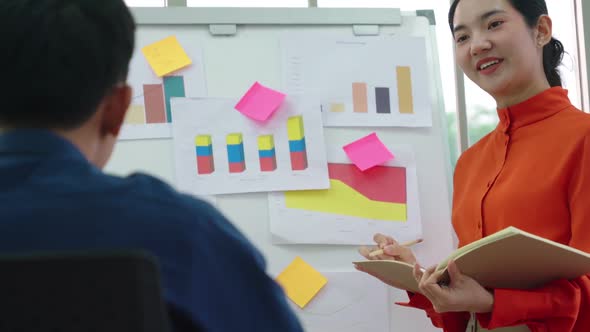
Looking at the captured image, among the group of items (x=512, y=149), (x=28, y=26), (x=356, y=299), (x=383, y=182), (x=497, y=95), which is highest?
(x=28, y=26)

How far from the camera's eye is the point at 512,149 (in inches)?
65.1

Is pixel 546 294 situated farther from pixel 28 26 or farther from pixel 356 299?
pixel 28 26

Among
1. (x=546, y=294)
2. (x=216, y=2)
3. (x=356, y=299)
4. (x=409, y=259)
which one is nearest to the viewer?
(x=546, y=294)

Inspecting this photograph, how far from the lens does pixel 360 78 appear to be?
2016 millimetres

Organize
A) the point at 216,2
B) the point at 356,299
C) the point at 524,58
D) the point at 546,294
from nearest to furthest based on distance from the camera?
the point at 546,294, the point at 524,58, the point at 356,299, the point at 216,2

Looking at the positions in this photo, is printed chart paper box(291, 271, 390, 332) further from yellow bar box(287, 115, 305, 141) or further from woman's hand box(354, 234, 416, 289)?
yellow bar box(287, 115, 305, 141)

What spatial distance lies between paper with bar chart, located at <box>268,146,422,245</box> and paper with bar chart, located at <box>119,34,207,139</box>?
0.35 meters

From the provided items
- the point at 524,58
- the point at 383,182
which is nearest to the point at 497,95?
the point at 524,58

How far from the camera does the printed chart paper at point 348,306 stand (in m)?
1.91

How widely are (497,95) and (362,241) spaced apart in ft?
1.72

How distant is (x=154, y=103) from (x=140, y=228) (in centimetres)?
136

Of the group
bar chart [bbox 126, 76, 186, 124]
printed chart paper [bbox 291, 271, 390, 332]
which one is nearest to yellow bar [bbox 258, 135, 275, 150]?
bar chart [bbox 126, 76, 186, 124]

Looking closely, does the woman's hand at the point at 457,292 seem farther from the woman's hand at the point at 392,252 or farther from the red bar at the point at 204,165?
the red bar at the point at 204,165

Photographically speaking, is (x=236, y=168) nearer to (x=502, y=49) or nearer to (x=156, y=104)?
(x=156, y=104)
